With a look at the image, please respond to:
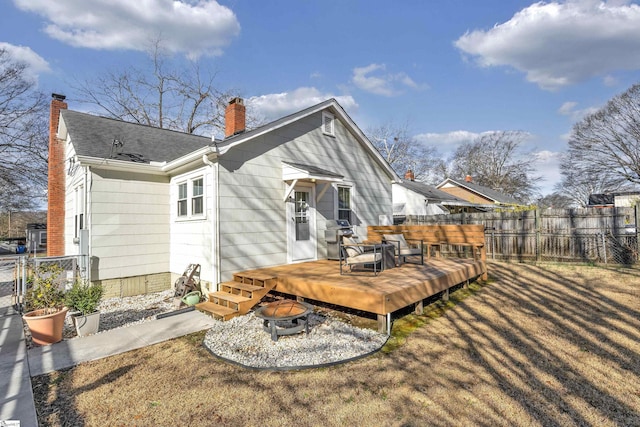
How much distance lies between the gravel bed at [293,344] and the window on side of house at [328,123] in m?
5.85

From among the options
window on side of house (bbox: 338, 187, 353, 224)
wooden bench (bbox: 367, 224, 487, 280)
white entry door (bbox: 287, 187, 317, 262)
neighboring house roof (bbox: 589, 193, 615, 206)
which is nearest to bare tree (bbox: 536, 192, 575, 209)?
neighboring house roof (bbox: 589, 193, 615, 206)

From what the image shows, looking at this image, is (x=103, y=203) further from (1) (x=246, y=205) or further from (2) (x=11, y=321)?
(1) (x=246, y=205)

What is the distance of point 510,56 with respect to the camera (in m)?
15.0

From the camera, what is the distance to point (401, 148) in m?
34.2

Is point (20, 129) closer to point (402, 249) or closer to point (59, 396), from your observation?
point (59, 396)

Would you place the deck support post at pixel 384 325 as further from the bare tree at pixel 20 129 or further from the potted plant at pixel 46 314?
the bare tree at pixel 20 129

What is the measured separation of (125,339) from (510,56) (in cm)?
1863

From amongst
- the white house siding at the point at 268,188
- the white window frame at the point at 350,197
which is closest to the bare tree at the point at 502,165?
the white house siding at the point at 268,188

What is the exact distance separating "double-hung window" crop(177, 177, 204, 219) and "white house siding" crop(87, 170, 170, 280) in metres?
0.77

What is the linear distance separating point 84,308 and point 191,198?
3247 millimetres

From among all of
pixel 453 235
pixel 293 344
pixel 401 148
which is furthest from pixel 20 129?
pixel 401 148

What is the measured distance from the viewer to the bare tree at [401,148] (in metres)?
33.2

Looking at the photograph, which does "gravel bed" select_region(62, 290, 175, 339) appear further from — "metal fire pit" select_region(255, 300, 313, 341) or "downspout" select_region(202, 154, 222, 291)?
"metal fire pit" select_region(255, 300, 313, 341)

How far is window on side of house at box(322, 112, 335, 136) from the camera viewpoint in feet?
30.1
